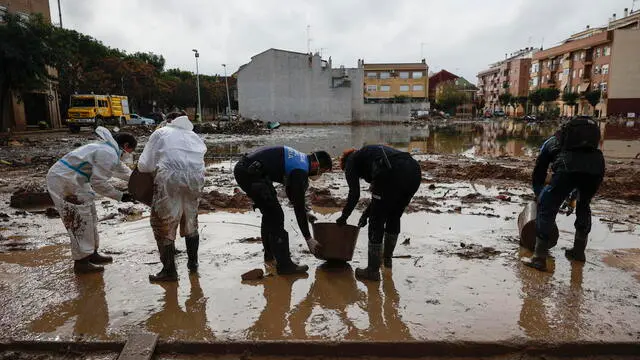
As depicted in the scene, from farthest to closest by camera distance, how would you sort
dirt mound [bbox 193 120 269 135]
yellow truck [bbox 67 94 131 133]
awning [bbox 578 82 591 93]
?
awning [bbox 578 82 591 93] → dirt mound [bbox 193 120 269 135] → yellow truck [bbox 67 94 131 133]

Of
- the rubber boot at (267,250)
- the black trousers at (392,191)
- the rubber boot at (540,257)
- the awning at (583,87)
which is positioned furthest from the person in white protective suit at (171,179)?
the awning at (583,87)

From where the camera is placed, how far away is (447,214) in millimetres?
6730

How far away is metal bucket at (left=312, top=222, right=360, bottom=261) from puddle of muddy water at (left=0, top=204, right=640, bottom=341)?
0.17 meters

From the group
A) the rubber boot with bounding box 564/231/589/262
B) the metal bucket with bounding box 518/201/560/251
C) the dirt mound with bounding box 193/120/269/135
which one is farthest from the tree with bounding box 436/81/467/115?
the rubber boot with bounding box 564/231/589/262

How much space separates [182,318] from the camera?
129 inches

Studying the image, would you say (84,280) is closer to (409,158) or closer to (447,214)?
(409,158)

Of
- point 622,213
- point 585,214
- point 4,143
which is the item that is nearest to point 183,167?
point 585,214

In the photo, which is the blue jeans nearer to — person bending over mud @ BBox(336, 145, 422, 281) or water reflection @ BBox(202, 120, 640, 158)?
person bending over mud @ BBox(336, 145, 422, 281)

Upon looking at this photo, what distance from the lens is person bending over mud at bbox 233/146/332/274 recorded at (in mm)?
3945

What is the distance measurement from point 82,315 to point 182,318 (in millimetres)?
800

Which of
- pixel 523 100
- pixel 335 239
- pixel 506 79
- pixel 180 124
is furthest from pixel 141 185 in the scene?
pixel 506 79

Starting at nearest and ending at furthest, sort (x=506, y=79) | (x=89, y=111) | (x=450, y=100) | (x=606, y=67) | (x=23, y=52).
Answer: (x=23, y=52) → (x=89, y=111) → (x=606, y=67) → (x=450, y=100) → (x=506, y=79)

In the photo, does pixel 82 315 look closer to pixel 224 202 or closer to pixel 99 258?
pixel 99 258

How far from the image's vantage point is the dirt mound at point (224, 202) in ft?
23.4
